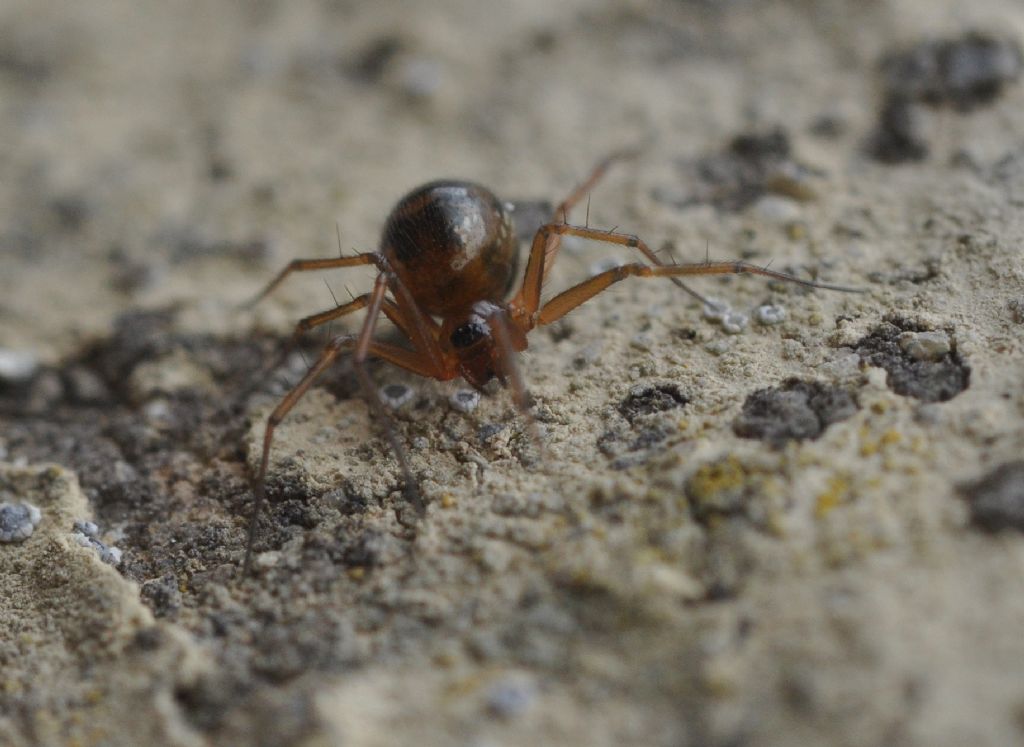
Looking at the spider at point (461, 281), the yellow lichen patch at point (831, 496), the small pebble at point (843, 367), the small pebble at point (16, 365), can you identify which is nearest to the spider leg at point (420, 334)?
the spider at point (461, 281)

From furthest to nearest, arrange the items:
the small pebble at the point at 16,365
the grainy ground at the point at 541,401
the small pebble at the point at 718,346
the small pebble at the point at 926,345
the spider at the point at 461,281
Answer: the small pebble at the point at 16,365, the spider at the point at 461,281, the small pebble at the point at 718,346, the small pebble at the point at 926,345, the grainy ground at the point at 541,401

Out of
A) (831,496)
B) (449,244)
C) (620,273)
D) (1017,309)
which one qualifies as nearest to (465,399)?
(449,244)

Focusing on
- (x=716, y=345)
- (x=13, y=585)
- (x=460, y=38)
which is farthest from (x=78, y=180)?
(x=716, y=345)

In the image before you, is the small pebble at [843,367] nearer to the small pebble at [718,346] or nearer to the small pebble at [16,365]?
the small pebble at [718,346]

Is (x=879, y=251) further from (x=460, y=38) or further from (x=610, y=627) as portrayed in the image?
(x=460, y=38)

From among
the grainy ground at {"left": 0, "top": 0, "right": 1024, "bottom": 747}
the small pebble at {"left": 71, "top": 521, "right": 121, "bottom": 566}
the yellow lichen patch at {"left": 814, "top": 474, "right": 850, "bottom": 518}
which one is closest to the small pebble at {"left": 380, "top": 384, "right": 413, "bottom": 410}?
the grainy ground at {"left": 0, "top": 0, "right": 1024, "bottom": 747}

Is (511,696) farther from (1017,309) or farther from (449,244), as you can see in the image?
(1017,309)
